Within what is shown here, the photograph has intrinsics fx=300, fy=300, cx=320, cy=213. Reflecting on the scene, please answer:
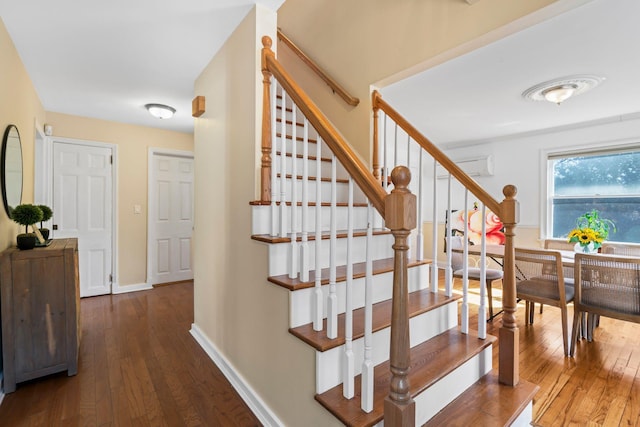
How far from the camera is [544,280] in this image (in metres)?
2.66

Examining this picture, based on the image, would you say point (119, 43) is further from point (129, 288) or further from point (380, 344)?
point (129, 288)

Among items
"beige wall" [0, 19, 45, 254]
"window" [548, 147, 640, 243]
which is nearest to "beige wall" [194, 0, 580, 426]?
"beige wall" [0, 19, 45, 254]

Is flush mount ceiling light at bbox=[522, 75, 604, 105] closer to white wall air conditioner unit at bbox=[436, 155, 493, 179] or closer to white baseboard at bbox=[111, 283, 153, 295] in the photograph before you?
white wall air conditioner unit at bbox=[436, 155, 493, 179]

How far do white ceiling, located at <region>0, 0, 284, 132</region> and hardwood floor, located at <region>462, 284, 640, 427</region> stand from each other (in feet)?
9.84

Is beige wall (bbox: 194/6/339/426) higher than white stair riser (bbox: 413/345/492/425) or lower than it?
higher

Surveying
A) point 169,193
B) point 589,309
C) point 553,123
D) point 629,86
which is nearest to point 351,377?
point 589,309

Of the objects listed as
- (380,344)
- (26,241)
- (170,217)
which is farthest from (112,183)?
(380,344)

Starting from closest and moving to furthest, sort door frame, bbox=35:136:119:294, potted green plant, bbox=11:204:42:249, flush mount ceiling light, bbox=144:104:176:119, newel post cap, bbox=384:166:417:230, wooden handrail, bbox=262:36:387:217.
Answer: newel post cap, bbox=384:166:417:230
wooden handrail, bbox=262:36:387:217
potted green plant, bbox=11:204:42:249
flush mount ceiling light, bbox=144:104:176:119
door frame, bbox=35:136:119:294

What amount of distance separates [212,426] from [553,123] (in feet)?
16.6

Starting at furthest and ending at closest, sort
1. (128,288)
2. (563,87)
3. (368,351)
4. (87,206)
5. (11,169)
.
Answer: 1. (128,288)
2. (87,206)
3. (563,87)
4. (11,169)
5. (368,351)

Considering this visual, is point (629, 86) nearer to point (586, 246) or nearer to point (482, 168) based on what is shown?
point (586, 246)

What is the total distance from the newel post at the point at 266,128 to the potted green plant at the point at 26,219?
174 centimetres

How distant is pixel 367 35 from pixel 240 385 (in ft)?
9.05

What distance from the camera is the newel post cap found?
3.19 feet
